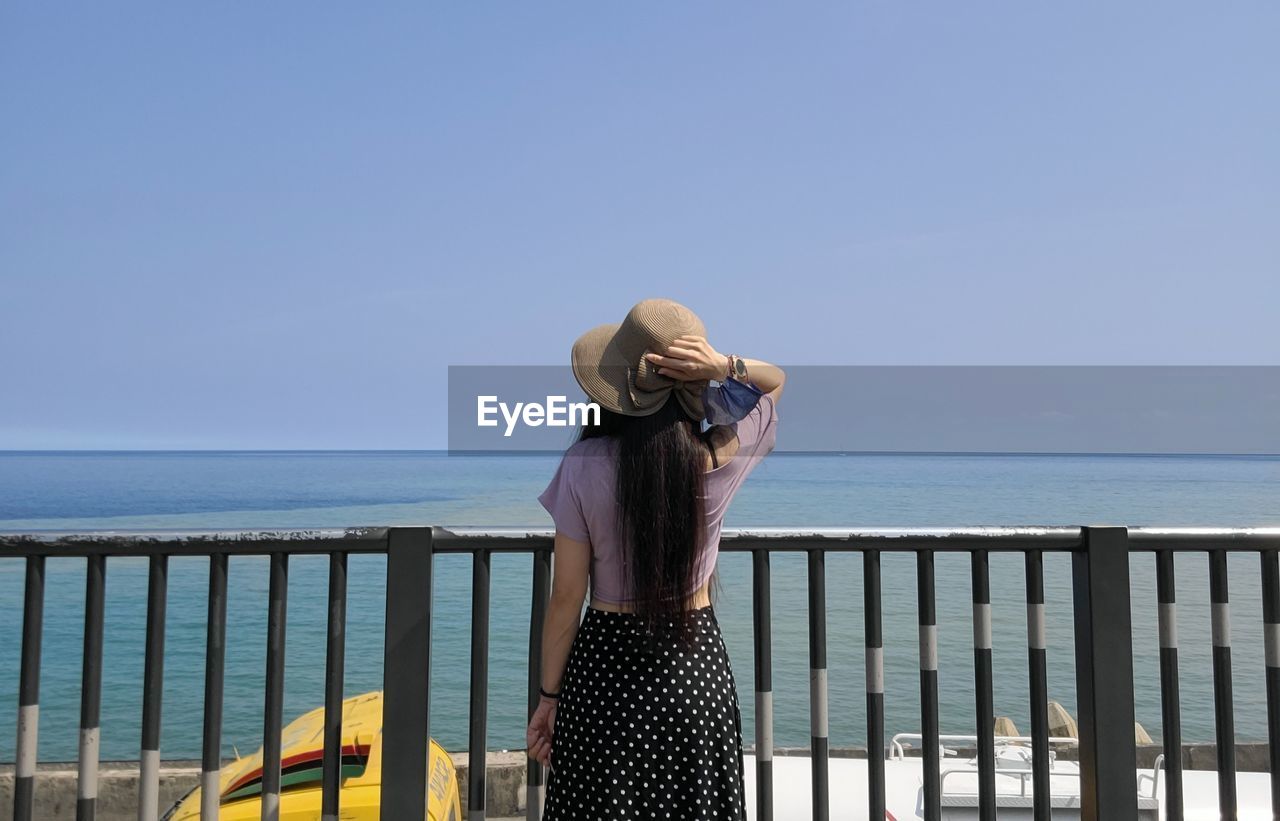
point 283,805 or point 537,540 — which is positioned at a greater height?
point 537,540

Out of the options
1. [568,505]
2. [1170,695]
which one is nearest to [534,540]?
[568,505]

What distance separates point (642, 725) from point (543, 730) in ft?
0.88

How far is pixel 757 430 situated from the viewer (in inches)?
73.9

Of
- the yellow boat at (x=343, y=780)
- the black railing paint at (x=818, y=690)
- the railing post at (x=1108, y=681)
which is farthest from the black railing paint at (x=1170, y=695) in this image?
the yellow boat at (x=343, y=780)

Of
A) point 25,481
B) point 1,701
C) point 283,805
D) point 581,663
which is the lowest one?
point 1,701

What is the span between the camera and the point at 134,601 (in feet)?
100

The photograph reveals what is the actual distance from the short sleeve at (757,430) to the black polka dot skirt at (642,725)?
13.8 inches

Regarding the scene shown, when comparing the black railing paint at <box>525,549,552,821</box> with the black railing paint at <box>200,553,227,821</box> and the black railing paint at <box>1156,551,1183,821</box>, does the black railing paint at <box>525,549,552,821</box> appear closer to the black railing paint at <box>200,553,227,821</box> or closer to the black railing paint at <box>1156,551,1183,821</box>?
the black railing paint at <box>200,553,227,821</box>

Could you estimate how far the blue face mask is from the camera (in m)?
1.82

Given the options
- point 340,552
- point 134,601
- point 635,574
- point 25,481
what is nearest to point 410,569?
point 340,552

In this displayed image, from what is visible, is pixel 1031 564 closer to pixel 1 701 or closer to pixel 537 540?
pixel 537 540

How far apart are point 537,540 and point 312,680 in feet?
73.1

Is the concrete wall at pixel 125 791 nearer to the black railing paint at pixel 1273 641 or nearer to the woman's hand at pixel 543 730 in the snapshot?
the woman's hand at pixel 543 730

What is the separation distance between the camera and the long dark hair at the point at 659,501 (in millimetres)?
1719
